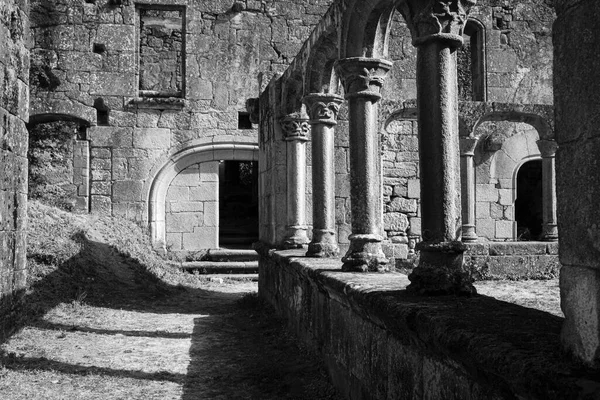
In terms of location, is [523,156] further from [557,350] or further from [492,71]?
[557,350]

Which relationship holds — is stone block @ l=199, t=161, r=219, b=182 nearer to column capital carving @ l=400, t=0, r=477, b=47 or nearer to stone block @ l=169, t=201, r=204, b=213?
stone block @ l=169, t=201, r=204, b=213

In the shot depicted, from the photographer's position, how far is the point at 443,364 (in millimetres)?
2467

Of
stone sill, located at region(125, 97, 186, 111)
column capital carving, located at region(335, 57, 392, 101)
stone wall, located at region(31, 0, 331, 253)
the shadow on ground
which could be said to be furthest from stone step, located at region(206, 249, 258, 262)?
column capital carving, located at region(335, 57, 392, 101)

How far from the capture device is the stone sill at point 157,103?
11.9 meters

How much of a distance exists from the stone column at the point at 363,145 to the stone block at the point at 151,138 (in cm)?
769

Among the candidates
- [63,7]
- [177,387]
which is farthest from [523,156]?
[177,387]

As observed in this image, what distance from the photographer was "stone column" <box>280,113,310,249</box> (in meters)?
7.66

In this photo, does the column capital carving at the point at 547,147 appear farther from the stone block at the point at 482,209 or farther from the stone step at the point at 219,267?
the stone step at the point at 219,267

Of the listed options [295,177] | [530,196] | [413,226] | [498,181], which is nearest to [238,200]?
[530,196]

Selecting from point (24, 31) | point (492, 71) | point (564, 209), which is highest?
point (492, 71)

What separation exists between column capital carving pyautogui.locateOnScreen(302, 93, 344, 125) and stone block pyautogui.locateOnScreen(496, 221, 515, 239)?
6.84 metres

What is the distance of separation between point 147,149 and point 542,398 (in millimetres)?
10979

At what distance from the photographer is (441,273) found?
3.26m

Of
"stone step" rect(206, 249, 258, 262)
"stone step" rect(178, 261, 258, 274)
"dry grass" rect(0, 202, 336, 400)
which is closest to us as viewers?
"dry grass" rect(0, 202, 336, 400)
